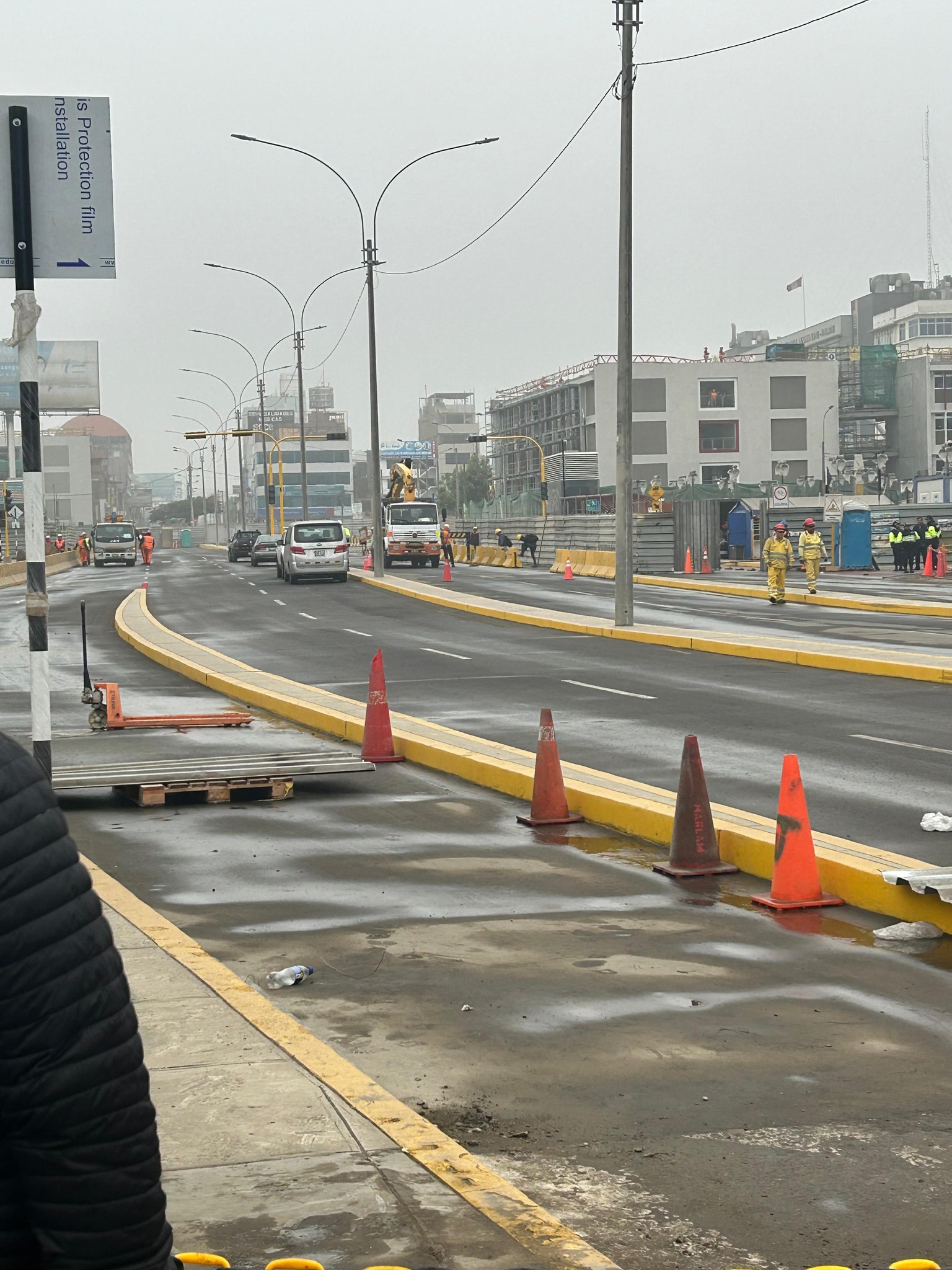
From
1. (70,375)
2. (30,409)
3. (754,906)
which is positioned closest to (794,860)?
(754,906)

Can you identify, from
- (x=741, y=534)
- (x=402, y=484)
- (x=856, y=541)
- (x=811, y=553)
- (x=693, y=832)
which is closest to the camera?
(x=693, y=832)

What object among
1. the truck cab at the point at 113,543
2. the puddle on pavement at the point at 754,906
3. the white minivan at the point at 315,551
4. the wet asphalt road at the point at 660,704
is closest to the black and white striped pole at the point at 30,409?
the puddle on pavement at the point at 754,906

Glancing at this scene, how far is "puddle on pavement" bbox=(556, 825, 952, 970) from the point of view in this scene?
25.8ft

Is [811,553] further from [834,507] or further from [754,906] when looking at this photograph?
[754,906]

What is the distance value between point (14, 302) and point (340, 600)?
32682mm

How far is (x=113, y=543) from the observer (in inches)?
3000

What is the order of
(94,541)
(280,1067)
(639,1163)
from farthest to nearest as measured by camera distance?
1. (94,541)
2. (280,1067)
3. (639,1163)

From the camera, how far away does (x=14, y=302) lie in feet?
23.0

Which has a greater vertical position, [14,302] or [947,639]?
[14,302]

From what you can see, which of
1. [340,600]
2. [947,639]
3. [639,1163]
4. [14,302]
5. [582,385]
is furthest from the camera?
[582,385]

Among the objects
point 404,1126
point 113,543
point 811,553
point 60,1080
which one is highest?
point 113,543

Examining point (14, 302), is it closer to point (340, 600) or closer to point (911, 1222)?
point (911, 1222)

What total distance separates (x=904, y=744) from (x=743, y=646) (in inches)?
367

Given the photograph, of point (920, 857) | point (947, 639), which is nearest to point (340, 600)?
point (947, 639)
